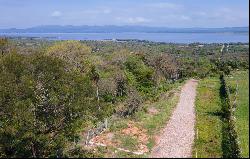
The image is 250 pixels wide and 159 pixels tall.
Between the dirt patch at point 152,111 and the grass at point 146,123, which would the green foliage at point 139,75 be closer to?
the grass at point 146,123

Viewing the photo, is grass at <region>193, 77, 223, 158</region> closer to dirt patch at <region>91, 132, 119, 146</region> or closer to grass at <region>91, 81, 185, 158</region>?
grass at <region>91, 81, 185, 158</region>

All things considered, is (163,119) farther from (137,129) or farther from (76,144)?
(76,144)

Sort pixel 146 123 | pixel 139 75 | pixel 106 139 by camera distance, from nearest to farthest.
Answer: pixel 106 139
pixel 146 123
pixel 139 75

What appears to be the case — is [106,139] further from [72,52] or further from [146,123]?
[72,52]

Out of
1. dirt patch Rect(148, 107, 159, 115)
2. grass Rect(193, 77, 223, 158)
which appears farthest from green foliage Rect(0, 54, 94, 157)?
dirt patch Rect(148, 107, 159, 115)

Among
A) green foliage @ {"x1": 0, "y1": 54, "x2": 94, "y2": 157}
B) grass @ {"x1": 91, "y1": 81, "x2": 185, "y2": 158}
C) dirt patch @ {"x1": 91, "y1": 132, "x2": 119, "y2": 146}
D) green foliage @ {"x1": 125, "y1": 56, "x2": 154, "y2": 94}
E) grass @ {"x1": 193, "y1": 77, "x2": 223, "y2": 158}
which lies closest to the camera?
green foliage @ {"x1": 0, "y1": 54, "x2": 94, "y2": 157}

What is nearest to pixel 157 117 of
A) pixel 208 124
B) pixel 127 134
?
pixel 208 124
